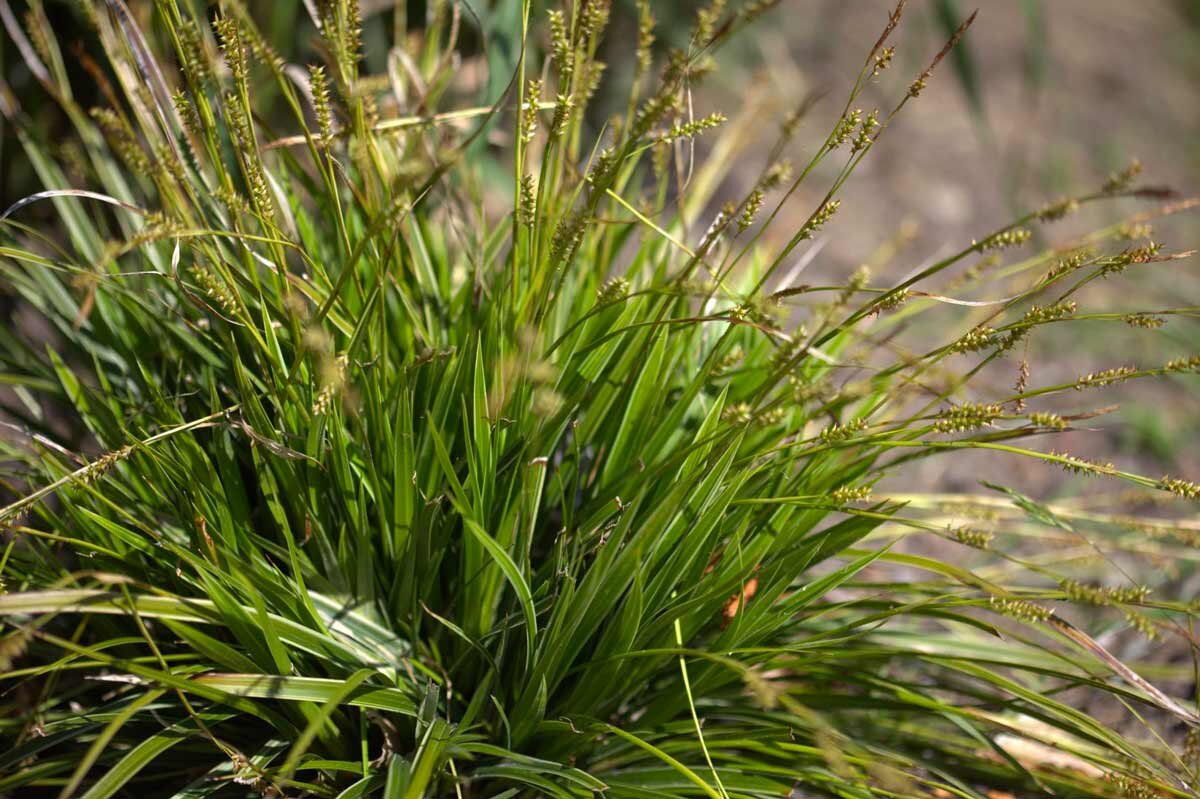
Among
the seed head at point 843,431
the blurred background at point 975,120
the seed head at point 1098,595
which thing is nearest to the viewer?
the seed head at point 1098,595

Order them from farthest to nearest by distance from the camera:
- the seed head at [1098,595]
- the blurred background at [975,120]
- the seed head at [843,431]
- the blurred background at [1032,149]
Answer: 1. the blurred background at [1032,149]
2. the blurred background at [975,120]
3. the seed head at [843,431]
4. the seed head at [1098,595]

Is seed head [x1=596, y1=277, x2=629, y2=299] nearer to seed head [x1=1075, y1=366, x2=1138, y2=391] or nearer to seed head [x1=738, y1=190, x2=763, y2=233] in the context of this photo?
seed head [x1=738, y1=190, x2=763, y2=233]

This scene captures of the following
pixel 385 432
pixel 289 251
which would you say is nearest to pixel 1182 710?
pixel 385 432

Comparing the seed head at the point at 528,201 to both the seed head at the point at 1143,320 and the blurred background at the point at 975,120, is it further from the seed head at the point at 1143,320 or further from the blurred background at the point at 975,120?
the blurred background at the point at 975,120

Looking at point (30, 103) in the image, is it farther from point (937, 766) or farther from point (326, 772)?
point (937, 766)

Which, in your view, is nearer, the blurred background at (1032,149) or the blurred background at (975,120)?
the blurred background at (975,120)

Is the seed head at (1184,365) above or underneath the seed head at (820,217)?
underneath

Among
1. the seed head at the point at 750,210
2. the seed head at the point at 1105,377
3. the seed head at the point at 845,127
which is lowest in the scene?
the seed head at the point at 1105,377

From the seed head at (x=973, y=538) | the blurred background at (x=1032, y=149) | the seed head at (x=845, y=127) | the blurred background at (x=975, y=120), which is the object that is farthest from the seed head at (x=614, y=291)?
the blurred background at (x=1032, y=149)
